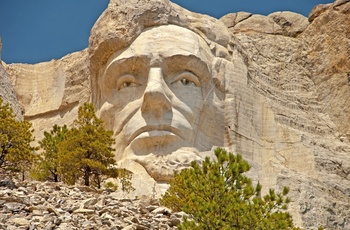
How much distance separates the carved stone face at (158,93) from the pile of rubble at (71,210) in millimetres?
6666

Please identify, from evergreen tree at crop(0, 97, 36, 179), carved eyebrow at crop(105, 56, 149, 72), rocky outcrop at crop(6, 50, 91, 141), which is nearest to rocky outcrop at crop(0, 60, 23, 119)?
rocky outcrop at crop(6, 50, 91, 141)

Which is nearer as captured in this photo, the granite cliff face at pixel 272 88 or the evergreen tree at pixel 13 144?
the evergreen tree at pixel 13 144

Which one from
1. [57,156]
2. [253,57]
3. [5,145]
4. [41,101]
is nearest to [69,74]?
[41,101]

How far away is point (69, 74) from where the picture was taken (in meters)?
38.0

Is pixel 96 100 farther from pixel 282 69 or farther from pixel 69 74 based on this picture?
pixel 282 69

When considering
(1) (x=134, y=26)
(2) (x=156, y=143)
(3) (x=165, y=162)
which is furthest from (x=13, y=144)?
(1) (x=134, y=26)

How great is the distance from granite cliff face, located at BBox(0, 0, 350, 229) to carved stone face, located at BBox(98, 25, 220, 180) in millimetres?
538

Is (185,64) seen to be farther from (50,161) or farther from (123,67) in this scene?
(50,161)

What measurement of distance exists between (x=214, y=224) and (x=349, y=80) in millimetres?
14576

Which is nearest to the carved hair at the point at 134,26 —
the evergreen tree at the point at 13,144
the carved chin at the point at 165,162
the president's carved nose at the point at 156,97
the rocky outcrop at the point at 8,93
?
the president's carved nose at the point at 156,97

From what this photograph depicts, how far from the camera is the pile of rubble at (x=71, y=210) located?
71.6ft

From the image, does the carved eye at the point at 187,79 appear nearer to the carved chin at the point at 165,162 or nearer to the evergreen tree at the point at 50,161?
the carved chin at the point at 165,162

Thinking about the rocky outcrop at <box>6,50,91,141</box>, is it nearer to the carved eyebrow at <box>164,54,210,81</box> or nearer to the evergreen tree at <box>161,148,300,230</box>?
the carved eyebrow at <box>164,54,210,81</box>

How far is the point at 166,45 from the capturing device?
3331 cm
